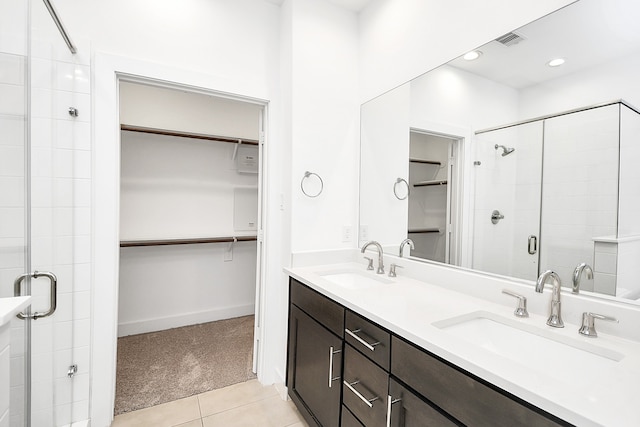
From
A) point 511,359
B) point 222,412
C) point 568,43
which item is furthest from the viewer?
point 222,412

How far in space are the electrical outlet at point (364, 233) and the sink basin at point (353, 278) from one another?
12.1 inches

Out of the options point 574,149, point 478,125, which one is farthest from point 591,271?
point 478,125

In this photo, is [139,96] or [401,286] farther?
[139,96]

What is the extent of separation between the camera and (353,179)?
7.44 ft

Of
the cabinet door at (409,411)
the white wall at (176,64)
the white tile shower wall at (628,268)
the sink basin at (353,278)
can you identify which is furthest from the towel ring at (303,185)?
the white tile shower wall at (628,268)

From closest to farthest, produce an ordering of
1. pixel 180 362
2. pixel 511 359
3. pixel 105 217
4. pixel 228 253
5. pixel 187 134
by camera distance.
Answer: pixel 511 359
pixel 105 217
pixel 180 362
pixel 187 134
pixel 228 253

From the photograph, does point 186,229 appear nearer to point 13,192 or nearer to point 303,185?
point 303,185

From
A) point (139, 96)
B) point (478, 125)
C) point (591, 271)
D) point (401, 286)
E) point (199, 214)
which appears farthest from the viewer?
point (199, 214)

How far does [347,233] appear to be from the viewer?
2238mm

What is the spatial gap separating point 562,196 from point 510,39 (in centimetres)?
74

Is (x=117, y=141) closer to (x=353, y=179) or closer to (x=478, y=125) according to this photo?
(x=353, y=179)

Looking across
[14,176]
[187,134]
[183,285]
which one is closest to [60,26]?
[14,176]

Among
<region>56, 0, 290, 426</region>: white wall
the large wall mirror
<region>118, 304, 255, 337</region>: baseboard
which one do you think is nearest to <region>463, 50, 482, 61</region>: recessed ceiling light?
the large wall mirror

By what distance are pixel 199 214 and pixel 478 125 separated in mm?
2727
